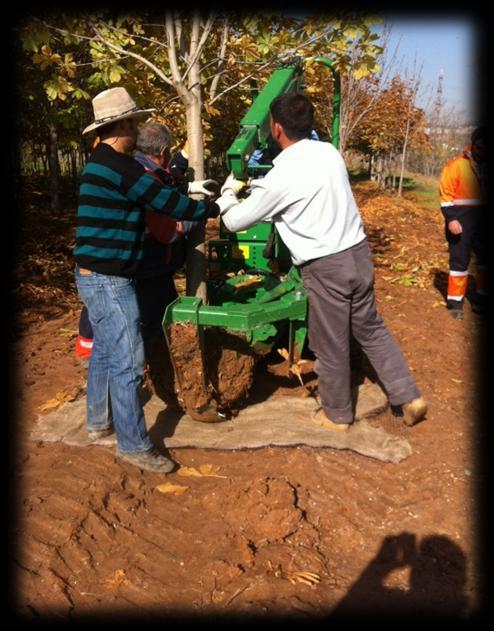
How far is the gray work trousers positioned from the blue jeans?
1211mm

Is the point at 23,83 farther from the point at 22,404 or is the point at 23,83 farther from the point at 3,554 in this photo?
the point at 3,554

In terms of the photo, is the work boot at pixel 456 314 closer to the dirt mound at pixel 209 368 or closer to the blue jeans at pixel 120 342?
the dirt mound at pixel 209 368

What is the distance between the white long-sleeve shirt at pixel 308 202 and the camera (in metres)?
3.58

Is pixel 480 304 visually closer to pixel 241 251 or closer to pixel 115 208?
pixel 241 251

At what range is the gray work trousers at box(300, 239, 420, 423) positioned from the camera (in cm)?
374

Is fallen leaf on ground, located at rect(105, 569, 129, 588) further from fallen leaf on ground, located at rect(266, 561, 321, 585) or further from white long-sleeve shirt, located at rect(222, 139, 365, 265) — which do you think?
white long-sleeve shirt, located at rect(222, 139, 365, 265)

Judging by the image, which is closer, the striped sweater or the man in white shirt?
the striped sweater

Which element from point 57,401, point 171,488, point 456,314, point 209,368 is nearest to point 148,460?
point 171,488

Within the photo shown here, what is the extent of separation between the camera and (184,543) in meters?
3.17

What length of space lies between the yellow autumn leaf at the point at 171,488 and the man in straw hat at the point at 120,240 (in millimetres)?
123

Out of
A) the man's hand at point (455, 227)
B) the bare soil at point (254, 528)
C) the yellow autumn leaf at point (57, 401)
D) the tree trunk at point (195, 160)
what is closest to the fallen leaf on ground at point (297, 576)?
the bare soil at point (254, 528)

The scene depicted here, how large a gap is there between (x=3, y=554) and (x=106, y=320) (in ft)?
4.54

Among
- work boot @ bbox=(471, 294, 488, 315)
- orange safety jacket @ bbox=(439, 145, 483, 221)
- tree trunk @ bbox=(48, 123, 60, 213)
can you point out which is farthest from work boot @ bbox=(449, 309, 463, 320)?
tree trunk @ bbox=(48, 123, 60, 213)

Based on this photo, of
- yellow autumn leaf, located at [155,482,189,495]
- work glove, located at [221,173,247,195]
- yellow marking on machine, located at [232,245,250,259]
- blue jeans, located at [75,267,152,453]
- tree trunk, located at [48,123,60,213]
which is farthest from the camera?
tree trunk, located at [48,123,60,213]
